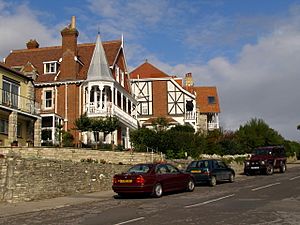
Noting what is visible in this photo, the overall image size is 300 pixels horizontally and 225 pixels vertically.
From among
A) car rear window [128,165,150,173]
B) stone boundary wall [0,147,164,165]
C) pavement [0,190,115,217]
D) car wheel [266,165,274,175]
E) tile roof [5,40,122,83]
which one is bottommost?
pavement [0,190,115,217]

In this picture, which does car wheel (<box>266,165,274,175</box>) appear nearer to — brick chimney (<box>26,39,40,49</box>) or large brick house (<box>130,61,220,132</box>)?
large brick house (<box>130,61,220,132</box>)

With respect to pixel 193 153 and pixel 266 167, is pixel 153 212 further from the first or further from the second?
pixel 193 153

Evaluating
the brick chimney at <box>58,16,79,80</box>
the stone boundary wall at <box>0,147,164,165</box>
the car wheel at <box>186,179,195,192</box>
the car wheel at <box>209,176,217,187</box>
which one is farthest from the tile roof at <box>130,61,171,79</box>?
the car wheel at <box>186,179,195,192</box>

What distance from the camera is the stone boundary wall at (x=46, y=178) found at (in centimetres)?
1850

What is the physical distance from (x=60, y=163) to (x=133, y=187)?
486 centimetres

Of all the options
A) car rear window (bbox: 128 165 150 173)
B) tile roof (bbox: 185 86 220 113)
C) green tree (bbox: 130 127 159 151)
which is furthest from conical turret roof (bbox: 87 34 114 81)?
tile roof (bbox: 185 86 220 113)

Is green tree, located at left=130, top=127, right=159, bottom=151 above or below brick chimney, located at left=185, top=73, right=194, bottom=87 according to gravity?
below

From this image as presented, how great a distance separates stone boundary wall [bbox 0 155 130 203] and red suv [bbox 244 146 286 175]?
1260 centimetres

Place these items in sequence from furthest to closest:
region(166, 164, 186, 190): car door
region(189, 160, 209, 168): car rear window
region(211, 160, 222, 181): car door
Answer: region(189, 160, 209, 168): car rear window, region(211, 160, 222, 181): car door, region(166, 164, 186, 190): car door

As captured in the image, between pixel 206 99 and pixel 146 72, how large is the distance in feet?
44.2

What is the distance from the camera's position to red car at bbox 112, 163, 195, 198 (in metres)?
17.7

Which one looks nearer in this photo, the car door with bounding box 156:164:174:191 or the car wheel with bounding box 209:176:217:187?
the car door with bounding box 156:164:174:191

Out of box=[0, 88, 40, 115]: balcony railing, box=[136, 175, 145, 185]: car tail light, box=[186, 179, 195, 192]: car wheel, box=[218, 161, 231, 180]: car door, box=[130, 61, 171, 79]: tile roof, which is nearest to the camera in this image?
box=[136, 175, 145, 185]: car tail light

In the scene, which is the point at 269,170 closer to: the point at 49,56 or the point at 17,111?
the point at 17,111
